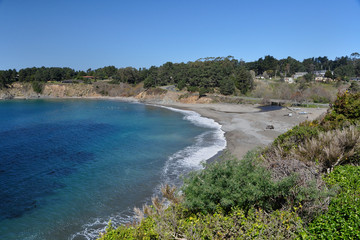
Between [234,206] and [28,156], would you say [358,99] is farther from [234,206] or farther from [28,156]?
[28,156]

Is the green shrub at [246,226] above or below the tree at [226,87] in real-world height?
below

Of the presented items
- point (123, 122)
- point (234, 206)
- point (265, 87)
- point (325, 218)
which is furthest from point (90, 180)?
point (265, 87)

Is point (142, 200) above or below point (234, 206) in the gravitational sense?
below

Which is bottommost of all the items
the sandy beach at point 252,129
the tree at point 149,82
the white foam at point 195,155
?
the white foam at point 195,155

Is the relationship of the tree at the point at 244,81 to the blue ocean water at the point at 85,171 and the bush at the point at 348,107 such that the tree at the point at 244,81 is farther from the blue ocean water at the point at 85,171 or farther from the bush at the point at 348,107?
the bush at the point at 348,107

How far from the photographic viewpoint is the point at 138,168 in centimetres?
2244

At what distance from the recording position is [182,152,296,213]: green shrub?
7.34 meters

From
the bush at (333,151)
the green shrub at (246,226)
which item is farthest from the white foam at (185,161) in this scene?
the bush at (333,151)

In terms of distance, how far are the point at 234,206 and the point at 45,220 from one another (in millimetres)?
12488

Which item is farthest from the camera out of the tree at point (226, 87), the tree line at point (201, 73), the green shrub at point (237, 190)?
the tree line at point (201, 73)

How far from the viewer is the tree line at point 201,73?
8319cm

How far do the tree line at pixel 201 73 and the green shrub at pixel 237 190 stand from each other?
6923 cm

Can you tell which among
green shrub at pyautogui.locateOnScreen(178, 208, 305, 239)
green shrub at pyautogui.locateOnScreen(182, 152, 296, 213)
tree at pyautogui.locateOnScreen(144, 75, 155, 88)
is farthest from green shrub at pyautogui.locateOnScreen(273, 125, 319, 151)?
tree at pyautogui.locateOnScreen(144, 75, 155, 88)

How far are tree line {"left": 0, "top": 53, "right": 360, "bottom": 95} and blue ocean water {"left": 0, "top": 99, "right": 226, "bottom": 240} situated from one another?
143 feet
